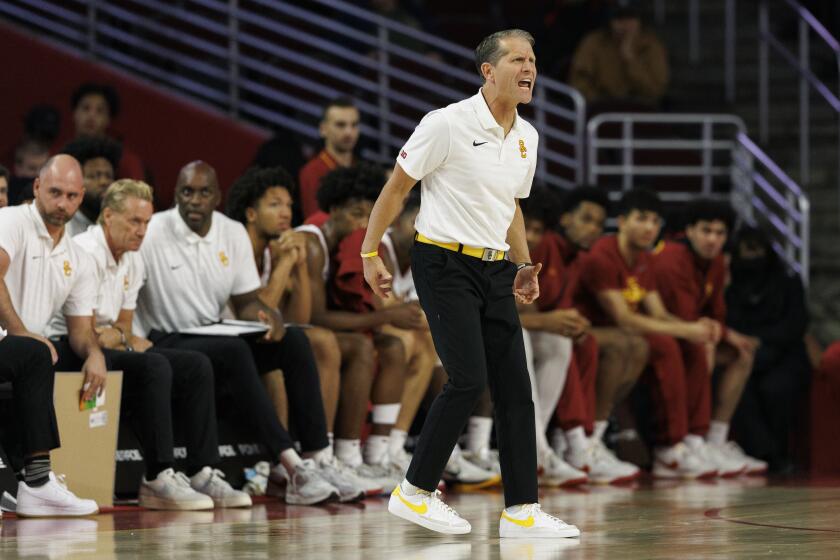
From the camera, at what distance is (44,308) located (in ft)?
22.6

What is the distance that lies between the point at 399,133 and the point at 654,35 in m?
2.58

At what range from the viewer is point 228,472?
7.82 m

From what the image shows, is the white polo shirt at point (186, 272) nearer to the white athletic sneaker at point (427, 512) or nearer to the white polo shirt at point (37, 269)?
the white polo shirt at point (37, 269)

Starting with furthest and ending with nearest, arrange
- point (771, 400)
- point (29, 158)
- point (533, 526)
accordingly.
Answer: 1. point (771, 400)
2. point (29, 158)
3. point (533, 526)

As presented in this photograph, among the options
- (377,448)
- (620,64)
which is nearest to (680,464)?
(377,448)

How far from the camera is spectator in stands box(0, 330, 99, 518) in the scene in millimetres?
6359

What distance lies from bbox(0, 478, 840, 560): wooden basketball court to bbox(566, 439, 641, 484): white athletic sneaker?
139 centimetres

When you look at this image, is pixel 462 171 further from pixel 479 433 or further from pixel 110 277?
pixel 479 433

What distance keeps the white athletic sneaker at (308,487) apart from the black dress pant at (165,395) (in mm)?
385

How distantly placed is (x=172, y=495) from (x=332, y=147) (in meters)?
3.20

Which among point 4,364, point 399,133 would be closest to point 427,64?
point 399,133

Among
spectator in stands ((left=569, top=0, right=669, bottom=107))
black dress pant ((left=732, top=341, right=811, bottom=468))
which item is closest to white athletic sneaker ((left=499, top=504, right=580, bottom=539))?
black dress pant ((left=732, top=341, right=811, bottom=468))

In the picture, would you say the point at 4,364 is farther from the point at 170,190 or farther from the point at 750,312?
the point at 750,312

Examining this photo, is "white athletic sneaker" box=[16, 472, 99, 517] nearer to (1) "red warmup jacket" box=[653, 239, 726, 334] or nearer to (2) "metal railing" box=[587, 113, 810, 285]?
(1) "red warmup jacket" box=[653, 239, 726, 334]
